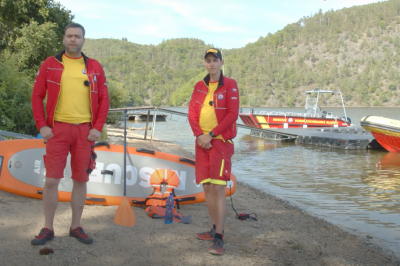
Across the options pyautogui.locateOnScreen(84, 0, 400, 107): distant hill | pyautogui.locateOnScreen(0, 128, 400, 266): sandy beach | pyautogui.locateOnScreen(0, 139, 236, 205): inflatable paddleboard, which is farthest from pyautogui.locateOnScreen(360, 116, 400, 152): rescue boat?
pyautogui.locateOnScreen(84, 0, 400, 107): distant hill

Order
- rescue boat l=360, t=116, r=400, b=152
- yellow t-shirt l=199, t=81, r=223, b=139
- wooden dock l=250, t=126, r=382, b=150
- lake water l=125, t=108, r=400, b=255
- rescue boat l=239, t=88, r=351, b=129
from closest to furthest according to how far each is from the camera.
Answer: yellow t-shirt l=199, t=81, r=223, b=139 < lake water l=125, t=108, r=400, b=255 < rescue boat l=360, t=116, r=400, b=152 < wooden dock l=250, t=126, r=382, b=150 < rescue boat l=239, t=88, r=351, b=129

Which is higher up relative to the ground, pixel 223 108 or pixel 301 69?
pixel 301 69

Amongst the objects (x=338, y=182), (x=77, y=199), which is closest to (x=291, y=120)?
(x=338, y=182)

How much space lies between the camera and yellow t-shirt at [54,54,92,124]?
12.3 feet

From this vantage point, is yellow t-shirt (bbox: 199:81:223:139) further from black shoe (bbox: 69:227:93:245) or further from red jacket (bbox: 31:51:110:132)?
black shoe (bbox: 69:227:93:245)

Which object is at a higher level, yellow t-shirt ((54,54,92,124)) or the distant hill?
the distant hill

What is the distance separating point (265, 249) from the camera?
4227 mm

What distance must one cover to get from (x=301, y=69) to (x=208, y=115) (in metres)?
157

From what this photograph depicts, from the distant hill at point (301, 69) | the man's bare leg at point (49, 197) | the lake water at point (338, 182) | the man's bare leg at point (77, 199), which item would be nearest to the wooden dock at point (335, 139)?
the lake water at point (338, 182)

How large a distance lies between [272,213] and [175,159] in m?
1.87

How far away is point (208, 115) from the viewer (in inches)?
167

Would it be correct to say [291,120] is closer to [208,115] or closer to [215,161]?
[208,115]

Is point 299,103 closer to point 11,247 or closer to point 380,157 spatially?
point 380,157

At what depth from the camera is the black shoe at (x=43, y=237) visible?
12.0 feet
